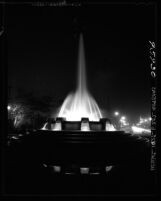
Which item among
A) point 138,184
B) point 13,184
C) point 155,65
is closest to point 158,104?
point 155,65

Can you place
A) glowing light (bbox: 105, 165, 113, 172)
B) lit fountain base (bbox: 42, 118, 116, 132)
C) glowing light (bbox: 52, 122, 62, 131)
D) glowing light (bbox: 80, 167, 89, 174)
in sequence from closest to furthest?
glowing light (bbox: 80, 167, 89, 174), glowing light (bbox: 105, 165, 113, 172), lit fountain base (bbox: 42, 118, 116, 132), glowing light (bbox: 52, 122, 62, 131)

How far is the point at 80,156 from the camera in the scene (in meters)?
11.3

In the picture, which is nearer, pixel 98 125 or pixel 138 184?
pixel 138 184

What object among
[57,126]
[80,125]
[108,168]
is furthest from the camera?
[57,126]

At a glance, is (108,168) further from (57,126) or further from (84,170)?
(57,126)

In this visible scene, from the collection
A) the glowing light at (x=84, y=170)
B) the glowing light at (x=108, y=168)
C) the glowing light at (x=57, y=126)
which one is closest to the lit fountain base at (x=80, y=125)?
the glowing light at (x=57, y=126)

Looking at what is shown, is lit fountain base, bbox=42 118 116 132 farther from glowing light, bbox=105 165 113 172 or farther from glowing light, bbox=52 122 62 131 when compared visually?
glowing light, bbox=105 165 113 172

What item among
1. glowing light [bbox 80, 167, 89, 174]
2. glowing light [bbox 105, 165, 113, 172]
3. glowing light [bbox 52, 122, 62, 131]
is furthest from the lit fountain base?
glowing light [bbox 80, 167, 89, 174]

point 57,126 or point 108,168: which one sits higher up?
point 57,126

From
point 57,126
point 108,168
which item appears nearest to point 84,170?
point 108,168

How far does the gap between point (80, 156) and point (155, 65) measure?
5155mm

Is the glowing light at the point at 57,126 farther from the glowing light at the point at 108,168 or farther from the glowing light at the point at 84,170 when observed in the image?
the glowing light at the point at 108,168

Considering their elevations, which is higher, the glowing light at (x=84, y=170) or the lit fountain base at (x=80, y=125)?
the lit fountain base at (x=80, y=125)

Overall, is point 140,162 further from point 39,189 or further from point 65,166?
point 39,189
